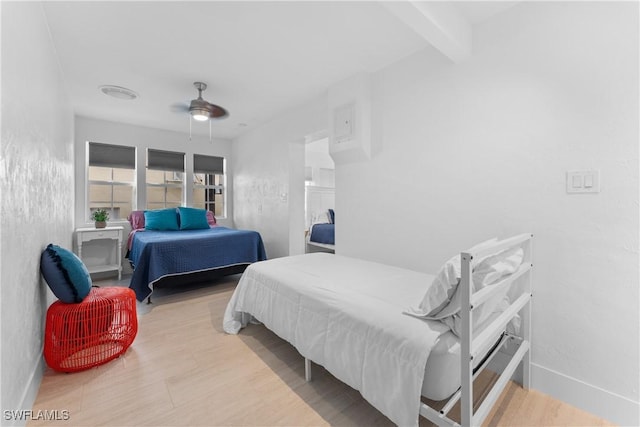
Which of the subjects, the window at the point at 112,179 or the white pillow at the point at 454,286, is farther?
the window at the point at 112,179

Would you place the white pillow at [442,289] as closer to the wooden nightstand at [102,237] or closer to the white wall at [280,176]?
the white wall at [280,176]

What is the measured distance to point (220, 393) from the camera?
165cm

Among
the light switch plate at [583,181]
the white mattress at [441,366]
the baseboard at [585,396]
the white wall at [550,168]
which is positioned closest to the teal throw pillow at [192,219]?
the white wall at [550,168]

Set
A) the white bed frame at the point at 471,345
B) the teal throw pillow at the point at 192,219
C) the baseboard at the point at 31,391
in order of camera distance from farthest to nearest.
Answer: the teal throw pillow at the point at 192,219 → the baseboard at the point at 31,391 → the white bed frame at the point at 471,345

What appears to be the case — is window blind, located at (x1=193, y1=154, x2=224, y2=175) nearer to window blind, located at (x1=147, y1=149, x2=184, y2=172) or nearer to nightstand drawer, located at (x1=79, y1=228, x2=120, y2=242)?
window blind, located at (x1=147, y1=149, x2=184, y2=172)

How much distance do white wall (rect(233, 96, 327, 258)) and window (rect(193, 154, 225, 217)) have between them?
0.81 meters

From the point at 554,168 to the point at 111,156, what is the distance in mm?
5466

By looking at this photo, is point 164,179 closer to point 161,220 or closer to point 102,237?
point 161,220

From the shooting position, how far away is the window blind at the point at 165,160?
4.73 m

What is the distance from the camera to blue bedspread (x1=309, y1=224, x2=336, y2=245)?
493 cm

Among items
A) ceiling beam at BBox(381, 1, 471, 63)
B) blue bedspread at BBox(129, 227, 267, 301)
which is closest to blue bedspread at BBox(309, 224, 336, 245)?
blue bedspread at BBox(129, 227, 267, 301)

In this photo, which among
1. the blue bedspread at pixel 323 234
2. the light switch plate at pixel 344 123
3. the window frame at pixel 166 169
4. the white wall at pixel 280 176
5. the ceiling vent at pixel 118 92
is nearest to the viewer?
the light switch plate at pixel 344 123

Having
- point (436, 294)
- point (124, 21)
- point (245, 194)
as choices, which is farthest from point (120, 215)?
point (436, 294)

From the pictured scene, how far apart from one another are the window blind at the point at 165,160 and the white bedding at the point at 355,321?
3502 millimetres
